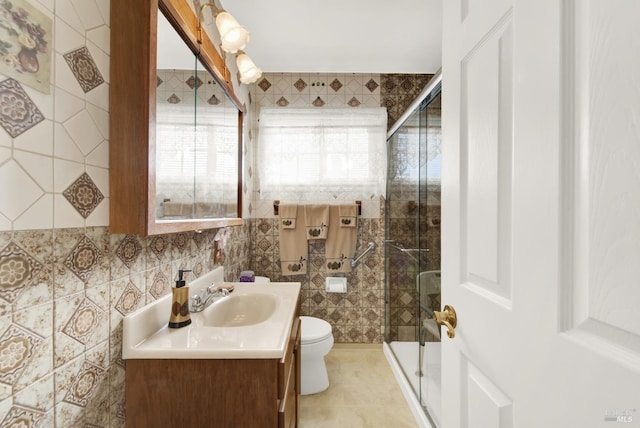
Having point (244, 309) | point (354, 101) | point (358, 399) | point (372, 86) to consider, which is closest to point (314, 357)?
point (358, 399)

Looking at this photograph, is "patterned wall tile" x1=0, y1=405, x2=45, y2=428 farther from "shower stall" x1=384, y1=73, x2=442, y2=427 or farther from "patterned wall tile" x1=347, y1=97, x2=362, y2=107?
"patterned wall tile" x1=347, y1=97, x2=362, y2=107

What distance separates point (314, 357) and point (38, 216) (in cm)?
167

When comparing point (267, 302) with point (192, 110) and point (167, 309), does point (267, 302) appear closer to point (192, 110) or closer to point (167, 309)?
point (167, 309)

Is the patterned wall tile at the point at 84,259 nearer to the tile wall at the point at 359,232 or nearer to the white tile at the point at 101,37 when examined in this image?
the white tile at the point at 101,37

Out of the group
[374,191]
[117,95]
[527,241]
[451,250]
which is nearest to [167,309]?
[117,95]

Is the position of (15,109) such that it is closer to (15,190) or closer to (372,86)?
(15,190)

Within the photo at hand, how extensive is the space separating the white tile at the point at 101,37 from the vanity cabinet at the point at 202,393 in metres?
0.91

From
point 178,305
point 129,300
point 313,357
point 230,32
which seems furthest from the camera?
point 313,357

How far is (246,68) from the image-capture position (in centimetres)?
163

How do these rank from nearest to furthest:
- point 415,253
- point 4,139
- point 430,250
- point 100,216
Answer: point 4,139 → point 100,216 → point 430,250 → point 415,253

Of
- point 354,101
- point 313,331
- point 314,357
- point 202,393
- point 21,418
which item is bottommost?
point 314,357

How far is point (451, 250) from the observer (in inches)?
30.2

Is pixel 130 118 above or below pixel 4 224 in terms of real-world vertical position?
above

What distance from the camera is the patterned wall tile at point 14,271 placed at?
554 millimetres
